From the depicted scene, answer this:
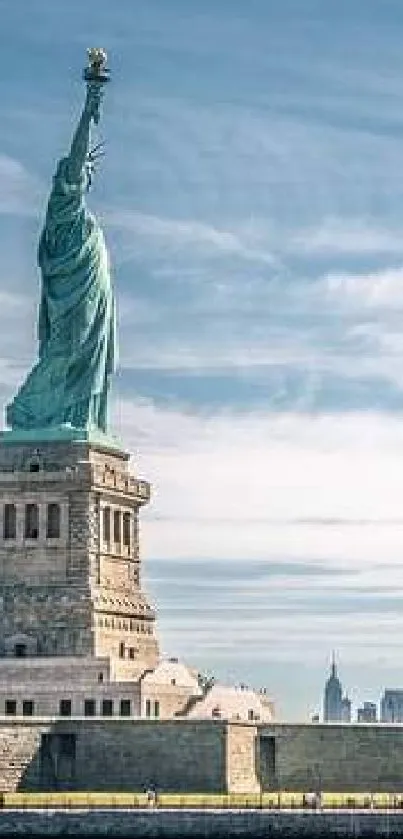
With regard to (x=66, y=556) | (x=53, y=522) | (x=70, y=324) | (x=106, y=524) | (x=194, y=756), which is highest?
(x=70, y=324)

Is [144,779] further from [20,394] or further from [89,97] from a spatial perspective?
[89,97]

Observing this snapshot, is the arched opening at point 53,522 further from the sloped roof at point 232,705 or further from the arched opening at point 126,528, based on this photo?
the sloped roof at point 232,705

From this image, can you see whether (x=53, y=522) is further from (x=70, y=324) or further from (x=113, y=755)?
(x=113, y=755)

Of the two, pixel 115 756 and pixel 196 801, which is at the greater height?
pixel 115 756

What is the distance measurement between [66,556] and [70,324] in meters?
11.8

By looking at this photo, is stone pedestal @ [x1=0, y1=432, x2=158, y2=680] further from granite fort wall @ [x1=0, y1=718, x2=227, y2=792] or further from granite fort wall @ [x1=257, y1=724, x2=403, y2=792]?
granite fort wall @ [x1=257, y1=724, x2=403, y2=792]

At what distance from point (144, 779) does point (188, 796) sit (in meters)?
3.91

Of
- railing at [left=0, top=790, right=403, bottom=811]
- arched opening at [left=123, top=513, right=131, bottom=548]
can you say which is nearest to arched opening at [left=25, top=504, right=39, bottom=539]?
arched opening at [left=123, top=513, right=131, bottom=548]

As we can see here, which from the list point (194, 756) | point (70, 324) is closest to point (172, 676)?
point (194, 756)

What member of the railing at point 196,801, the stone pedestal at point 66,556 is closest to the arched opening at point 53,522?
the stone pedestal at point 66,556

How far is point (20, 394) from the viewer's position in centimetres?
9369

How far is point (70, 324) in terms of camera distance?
93688mm

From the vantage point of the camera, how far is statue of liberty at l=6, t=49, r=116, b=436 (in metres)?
93.1

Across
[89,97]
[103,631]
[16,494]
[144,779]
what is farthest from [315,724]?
[89,97]
